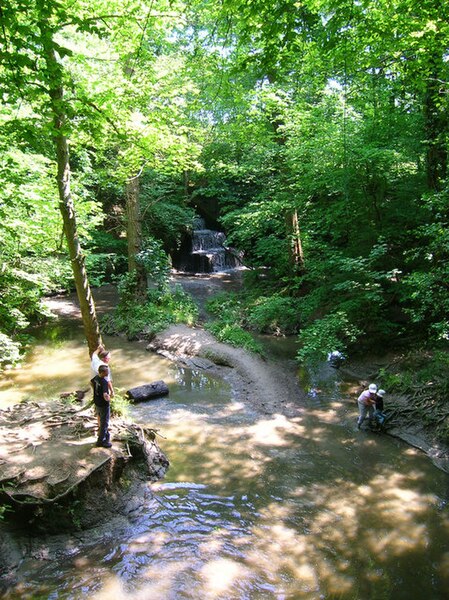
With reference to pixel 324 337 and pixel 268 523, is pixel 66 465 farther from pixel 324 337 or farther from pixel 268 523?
pixel 324 337

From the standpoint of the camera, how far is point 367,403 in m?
8.83

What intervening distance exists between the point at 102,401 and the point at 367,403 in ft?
18.1

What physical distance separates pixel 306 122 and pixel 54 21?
769 centimetres

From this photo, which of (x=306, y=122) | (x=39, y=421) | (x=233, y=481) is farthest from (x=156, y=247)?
(x=233, y=481)

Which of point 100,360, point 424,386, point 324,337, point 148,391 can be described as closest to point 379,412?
point 424,386

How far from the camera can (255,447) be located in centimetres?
823

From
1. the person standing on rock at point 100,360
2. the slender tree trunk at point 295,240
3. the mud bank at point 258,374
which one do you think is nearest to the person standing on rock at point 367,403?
the mud bank at point 258,374

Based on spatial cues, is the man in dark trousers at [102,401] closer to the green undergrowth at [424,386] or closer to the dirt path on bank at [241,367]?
the dirt path on bank at [241,367]

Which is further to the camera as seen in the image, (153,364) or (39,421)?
(153,364)

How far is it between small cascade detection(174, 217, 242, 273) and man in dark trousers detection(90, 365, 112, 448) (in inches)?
658

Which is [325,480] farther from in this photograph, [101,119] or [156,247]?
[156,247]

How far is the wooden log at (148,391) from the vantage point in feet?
33.4

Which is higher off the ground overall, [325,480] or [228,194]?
[228,194]

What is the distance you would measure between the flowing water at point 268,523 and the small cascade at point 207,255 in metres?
14.2
